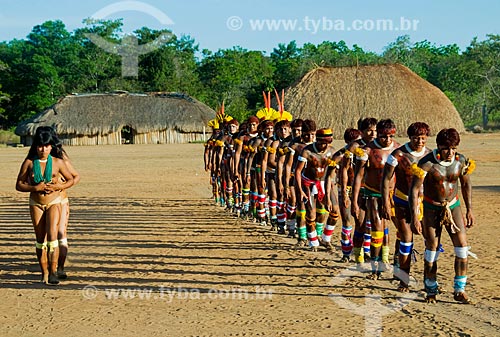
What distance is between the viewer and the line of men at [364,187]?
603 centimetres

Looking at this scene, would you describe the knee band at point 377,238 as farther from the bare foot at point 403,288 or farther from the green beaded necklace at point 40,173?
the green beaded necklace at point 40,173

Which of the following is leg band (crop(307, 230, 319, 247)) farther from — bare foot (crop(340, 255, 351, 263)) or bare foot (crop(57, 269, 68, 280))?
bare foot (crop(57, 269, 68, 280))

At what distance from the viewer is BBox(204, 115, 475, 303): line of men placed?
6031mm

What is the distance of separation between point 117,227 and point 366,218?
5.46 meters

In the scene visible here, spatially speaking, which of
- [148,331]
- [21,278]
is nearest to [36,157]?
[21,278]

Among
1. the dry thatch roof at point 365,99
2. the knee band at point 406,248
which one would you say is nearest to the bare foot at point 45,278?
the knee band at point 406,248

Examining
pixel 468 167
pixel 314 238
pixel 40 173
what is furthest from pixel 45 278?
pixel 468 167

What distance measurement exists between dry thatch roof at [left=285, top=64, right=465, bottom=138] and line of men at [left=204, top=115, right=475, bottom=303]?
2900cm

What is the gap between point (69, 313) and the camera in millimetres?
5965

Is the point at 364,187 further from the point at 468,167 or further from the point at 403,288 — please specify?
the point at 468,167

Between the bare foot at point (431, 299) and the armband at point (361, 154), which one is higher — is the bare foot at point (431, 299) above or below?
below

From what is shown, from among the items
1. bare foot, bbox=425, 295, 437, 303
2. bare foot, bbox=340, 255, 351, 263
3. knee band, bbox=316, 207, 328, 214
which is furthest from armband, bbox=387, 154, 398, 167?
knee band, bbox=316, 207, 328, 214

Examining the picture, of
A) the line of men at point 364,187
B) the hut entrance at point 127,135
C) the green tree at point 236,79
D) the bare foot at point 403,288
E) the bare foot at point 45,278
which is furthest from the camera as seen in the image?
the green tree at point 236,79

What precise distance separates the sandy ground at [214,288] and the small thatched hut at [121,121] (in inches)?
1466
